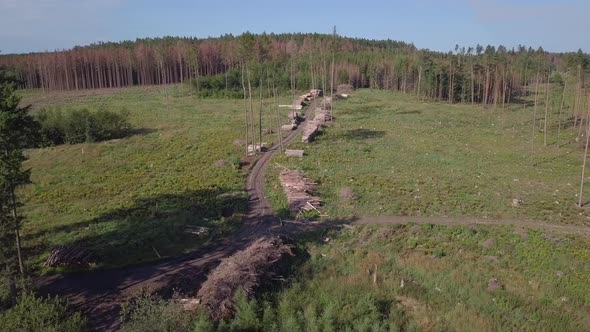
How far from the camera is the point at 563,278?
22.6m

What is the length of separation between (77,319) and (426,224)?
19.8 metres

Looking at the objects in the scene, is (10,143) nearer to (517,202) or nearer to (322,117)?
(517,202)

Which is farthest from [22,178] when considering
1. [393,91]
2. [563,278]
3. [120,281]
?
[393,91]

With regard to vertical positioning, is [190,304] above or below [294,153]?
below

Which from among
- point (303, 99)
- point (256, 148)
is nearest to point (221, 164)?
point (256, 148)

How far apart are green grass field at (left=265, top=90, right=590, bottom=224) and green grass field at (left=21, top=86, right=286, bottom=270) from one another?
17.5 feet

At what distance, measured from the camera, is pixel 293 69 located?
108562 millimetres

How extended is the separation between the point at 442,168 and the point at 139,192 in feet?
84.6

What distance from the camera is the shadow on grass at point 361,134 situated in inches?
2157

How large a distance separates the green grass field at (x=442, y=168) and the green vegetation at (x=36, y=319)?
16279 mm

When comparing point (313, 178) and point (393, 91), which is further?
point (393, 91)

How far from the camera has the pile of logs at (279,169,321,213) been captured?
30.7 m

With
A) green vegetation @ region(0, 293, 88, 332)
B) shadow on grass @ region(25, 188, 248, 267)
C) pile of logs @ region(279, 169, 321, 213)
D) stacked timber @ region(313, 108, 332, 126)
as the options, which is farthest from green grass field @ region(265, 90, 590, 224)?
green vegetation @ region(0, 293, 88, 332)

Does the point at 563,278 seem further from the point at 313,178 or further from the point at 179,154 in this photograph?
the point at 179,154
